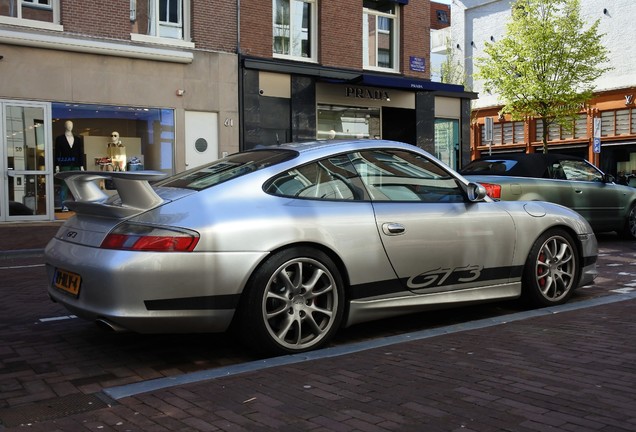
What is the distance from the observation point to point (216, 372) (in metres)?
3.76

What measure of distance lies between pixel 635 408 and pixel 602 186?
358 inches

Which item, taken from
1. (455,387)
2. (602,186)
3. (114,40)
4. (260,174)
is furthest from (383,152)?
(114,40)

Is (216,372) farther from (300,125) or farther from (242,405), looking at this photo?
(300,125)

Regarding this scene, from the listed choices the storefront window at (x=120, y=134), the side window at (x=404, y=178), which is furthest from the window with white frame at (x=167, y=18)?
the side window at (x=404, y=178)

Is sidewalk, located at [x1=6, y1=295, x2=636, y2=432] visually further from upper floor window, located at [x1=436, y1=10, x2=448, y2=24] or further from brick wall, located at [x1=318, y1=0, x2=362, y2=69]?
upper floor window, located at [x1=436, y1=10, x2=448, y2=24]

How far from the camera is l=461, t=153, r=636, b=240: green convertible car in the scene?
32.6ft

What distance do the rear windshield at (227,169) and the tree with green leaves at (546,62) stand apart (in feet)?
79.8

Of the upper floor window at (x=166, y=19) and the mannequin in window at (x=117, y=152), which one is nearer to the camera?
the mannequin in window at (x=117, y=152)

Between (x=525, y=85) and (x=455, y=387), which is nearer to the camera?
(x=455, y=387)

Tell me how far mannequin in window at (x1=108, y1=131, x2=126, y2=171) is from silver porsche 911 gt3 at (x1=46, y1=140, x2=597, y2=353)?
12121 mm

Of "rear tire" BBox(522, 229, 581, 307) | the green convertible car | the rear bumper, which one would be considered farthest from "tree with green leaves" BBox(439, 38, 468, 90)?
the rear bumper

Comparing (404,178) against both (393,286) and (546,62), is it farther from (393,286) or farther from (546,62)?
(546,62)

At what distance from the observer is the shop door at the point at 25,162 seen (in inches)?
563

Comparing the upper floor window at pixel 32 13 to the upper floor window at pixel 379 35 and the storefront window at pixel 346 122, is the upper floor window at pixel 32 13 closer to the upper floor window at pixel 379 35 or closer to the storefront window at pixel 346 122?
the storefront window at pixel 346 122
